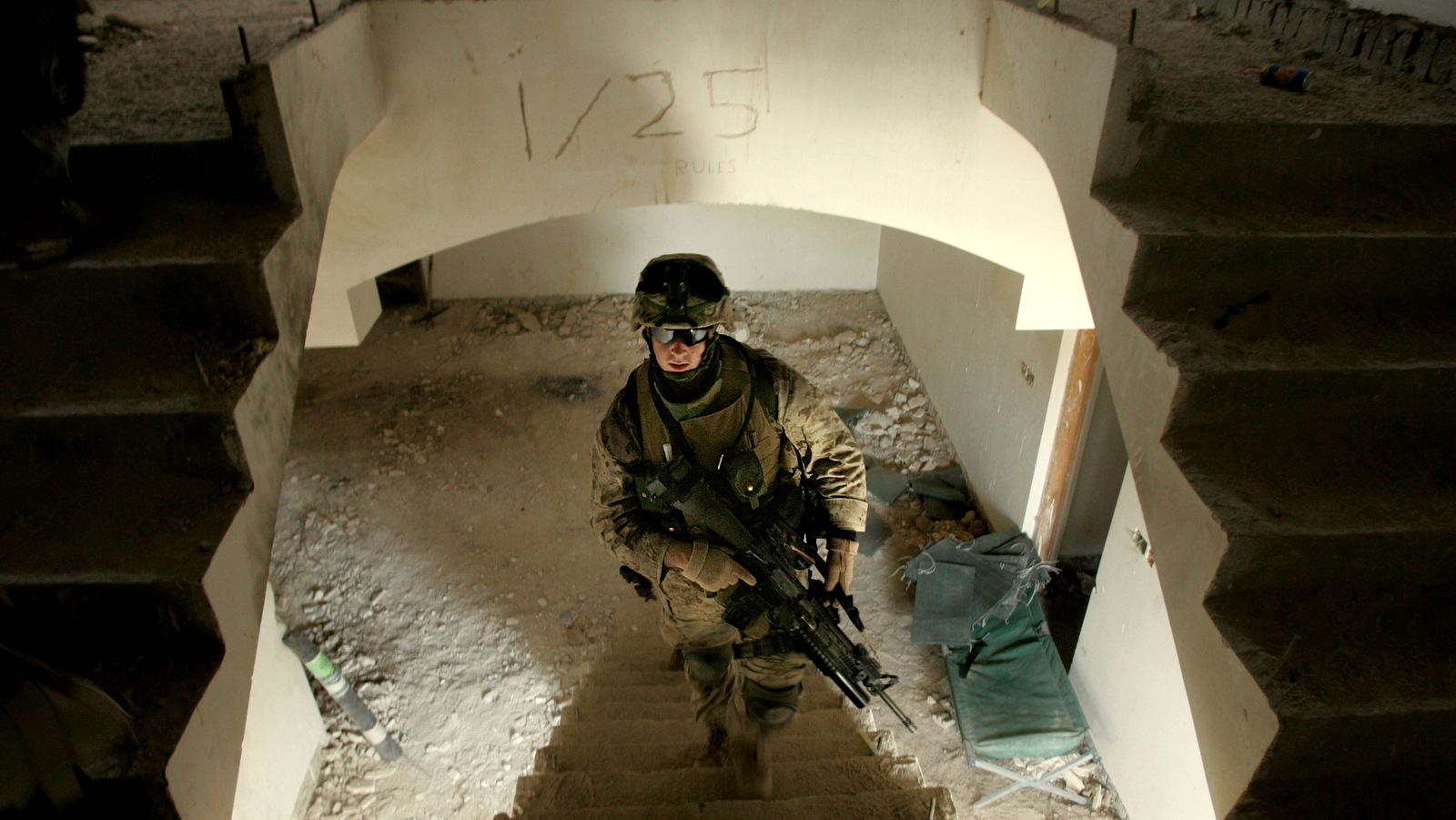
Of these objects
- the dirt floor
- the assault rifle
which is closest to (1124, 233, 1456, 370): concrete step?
the assault rifle

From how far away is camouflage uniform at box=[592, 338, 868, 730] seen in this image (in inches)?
99.3

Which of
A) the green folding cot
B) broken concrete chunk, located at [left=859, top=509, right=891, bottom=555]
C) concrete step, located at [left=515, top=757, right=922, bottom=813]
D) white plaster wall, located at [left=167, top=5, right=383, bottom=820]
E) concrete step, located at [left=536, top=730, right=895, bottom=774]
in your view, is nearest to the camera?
white plaster wall, located at [left=167, top=5, right=383, bottom=820]

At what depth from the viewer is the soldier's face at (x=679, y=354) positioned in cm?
232

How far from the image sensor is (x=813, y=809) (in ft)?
8.25

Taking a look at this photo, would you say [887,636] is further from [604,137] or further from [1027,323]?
[604,137]

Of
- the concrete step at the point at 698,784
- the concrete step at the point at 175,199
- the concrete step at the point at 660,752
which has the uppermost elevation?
the concrete step at the point at 175,199

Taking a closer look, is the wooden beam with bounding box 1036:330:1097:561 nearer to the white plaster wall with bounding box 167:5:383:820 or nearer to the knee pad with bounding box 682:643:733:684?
the knee pad with bounding box 682:643:733:684

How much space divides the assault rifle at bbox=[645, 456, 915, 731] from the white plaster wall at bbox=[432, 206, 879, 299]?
622 centimetres

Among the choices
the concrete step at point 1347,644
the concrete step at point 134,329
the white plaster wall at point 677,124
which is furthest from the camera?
the white plaster wall at point 677,124

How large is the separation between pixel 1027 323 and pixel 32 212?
3.23 metres

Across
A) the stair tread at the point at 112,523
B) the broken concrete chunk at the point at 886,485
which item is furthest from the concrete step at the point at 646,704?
the stair tread at the point at 112,523

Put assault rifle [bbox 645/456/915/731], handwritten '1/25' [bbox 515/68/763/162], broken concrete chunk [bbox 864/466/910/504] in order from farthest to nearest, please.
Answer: broken concrete chunk [bbox 864/466/910/504] → handwritten '1/25' [bbox 515/68/763/162] → assault rifle [bbox 645/456/915/731]

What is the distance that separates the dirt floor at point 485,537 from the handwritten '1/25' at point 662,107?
3.08 meters

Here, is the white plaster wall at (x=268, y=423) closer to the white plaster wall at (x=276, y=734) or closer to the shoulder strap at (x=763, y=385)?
the shoulder strap at (x=763, y=385)
